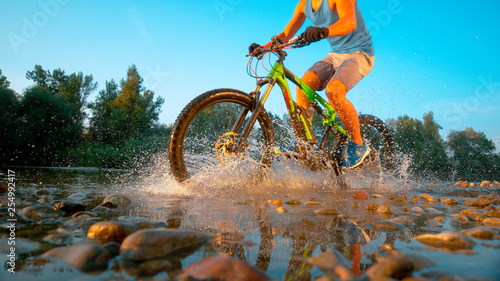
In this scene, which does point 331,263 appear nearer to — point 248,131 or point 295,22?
point 248,131

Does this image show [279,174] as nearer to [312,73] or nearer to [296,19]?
[312,73]

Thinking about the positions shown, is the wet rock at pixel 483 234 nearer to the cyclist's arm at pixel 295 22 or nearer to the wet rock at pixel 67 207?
the wet rock at pixel 67 207

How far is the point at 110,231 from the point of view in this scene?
0.95 metres

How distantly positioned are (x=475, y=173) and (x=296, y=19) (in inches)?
1308

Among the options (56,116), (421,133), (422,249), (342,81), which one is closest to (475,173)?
(421,133)

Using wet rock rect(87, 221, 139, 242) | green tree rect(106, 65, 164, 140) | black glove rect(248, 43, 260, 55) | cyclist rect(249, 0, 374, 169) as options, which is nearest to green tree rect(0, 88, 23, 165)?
green tree rect(106, 65, 164, 140)

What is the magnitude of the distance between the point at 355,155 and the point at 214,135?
2126 millimetres

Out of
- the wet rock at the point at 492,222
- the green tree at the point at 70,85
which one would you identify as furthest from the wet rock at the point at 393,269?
the green tree at the point at 70,85

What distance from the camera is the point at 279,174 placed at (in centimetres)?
354

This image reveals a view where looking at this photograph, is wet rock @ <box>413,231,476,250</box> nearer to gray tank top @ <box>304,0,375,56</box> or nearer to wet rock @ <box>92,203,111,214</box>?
wet rock @ <box>92,203,111,214</box>

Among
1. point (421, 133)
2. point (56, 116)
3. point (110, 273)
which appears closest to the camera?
point (110, 273)

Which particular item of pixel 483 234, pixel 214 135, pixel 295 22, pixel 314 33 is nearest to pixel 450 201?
pixel 483 234

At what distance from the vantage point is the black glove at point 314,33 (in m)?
3.08

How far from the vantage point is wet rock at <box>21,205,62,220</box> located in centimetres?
131
